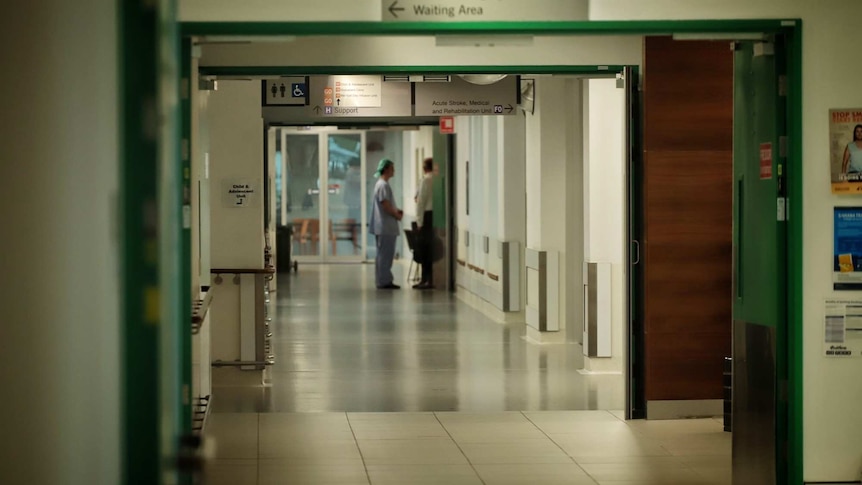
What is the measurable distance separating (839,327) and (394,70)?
3763mm

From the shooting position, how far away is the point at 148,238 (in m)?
3.73

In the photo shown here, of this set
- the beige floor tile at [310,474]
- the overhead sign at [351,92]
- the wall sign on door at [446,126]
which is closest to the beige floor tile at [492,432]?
the beige floor tile at [310,474]

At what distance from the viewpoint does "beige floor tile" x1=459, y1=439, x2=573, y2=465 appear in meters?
7.19

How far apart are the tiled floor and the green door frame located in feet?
3.35

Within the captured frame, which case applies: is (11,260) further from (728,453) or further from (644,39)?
(644,39)

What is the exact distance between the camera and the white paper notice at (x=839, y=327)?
19.3ft

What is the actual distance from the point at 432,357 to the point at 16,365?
7380 mm

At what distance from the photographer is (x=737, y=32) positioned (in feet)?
18.9

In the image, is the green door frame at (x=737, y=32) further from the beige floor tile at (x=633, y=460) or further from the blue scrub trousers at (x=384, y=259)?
the blue scrub trousers at (x=384, y=259)

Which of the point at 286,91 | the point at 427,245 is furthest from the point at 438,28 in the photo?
the point at 427,245

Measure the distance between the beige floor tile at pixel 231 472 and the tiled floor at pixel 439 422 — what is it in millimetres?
11

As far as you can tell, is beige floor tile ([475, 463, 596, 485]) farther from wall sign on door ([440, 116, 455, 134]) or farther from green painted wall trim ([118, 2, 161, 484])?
wall sign on door ([440, 116, 455, 134])

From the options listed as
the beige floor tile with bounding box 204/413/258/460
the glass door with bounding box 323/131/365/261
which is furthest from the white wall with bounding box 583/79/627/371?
the glass door with bounding box 323/131/365/261

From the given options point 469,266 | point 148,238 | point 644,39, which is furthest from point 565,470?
point 469,266
